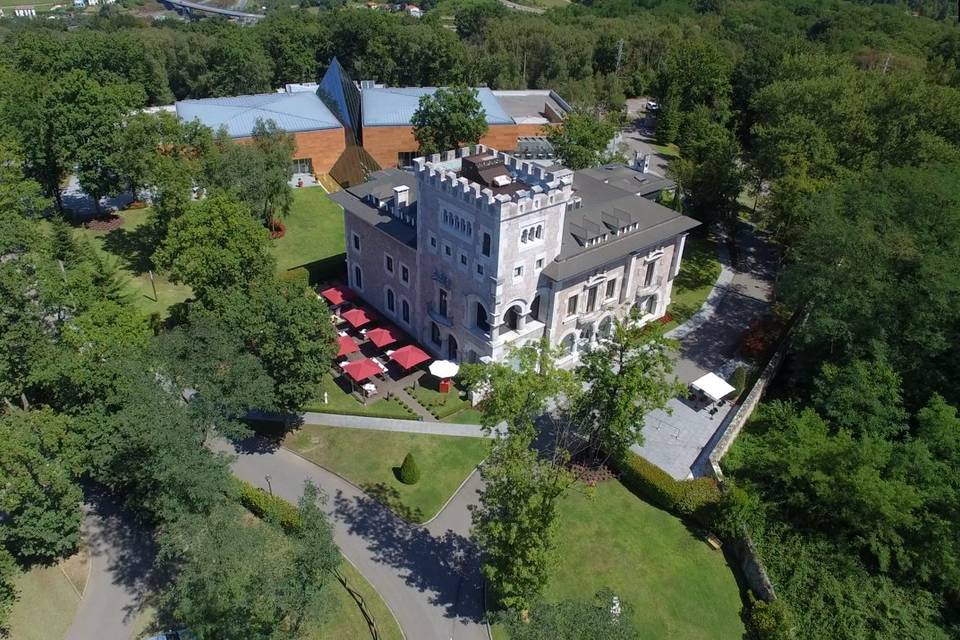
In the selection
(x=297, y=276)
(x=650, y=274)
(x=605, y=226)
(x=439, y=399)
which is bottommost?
(x=439, y=399)

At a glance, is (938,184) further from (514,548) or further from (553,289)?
(514,548)

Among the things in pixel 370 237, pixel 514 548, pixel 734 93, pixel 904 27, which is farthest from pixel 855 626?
pixel 904 27

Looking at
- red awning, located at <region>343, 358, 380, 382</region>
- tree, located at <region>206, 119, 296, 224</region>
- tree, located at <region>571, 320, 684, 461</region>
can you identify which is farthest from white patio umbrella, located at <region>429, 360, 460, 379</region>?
tree, located at <region>206, 119, 296, 224</region>

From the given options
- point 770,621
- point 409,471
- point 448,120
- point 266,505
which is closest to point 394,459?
point 409,471

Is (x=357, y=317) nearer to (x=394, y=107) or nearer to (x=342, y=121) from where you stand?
(x=342, y=121)

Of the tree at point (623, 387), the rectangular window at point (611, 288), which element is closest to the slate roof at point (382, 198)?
the rectangular window at point (611, 288)

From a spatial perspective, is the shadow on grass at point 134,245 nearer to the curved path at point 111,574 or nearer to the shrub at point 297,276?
the shrub at point 297,276
